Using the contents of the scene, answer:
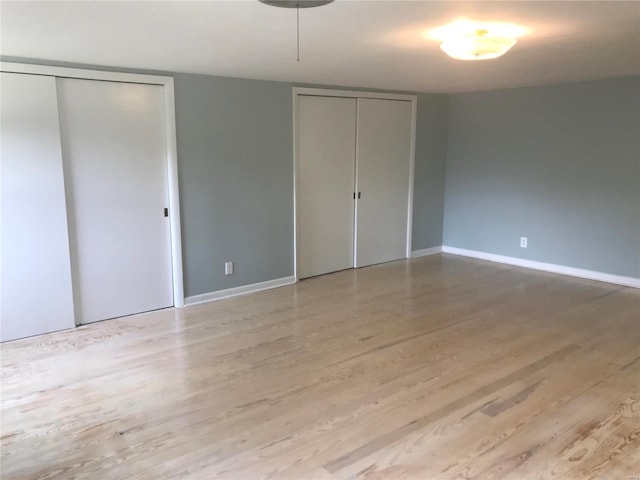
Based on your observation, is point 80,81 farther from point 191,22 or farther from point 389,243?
point 389,243

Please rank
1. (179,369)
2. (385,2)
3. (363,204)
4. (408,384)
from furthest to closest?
(363,204), (179,369), (408,384), (385,2)

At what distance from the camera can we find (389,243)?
6227 millimetres

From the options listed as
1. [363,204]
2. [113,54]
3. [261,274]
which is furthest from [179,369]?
[363,204]

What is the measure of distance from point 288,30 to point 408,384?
7.09 ft

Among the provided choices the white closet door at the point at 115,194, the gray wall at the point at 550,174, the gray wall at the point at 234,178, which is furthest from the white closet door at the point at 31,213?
the gray wall at the point at 550,174

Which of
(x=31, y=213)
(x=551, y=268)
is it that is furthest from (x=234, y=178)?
(x=551, y=268)

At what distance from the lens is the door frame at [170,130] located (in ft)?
12.0

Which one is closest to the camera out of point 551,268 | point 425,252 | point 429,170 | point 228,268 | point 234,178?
point 234,178

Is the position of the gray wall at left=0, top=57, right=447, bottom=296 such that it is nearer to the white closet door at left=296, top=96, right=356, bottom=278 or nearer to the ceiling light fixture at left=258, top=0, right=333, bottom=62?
the white closet door at left=296, top=96, right=356, bottom=278

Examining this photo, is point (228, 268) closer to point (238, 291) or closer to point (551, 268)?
point (238, 291)

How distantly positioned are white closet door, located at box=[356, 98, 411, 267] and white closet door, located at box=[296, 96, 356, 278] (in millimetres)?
165

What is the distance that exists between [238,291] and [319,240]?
3.74 ft

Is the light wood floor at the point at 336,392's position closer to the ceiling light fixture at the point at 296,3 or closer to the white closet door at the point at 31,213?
the white closet door at the point at 31,213

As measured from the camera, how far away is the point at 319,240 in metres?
5.52
